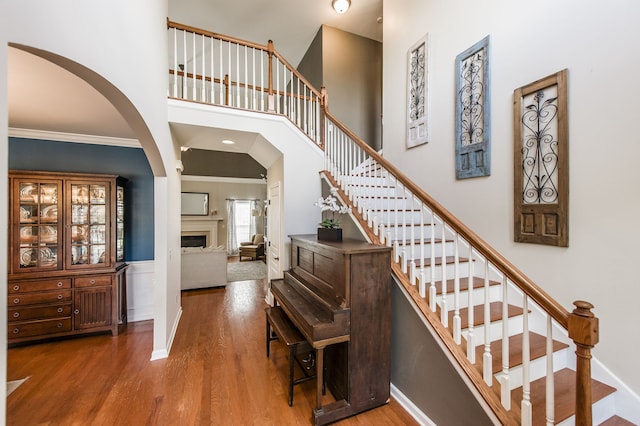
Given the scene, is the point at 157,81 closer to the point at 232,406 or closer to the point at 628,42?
the point at 232,406

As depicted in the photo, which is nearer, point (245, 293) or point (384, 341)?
point (384, 341)

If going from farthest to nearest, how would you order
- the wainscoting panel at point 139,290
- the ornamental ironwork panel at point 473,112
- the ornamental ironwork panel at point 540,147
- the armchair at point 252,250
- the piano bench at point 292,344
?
the armchair at point 252,250
the wainscoting panel at point 139,290
the ornamental ironwork panel at point 473,112
the piano bench at point 292,344
the ornamental ironwork panel at point 540,147

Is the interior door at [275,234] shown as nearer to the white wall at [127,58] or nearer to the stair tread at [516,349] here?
the white wall at [127,58]

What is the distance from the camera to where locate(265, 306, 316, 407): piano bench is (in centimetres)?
211

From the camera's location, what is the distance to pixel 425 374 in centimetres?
190

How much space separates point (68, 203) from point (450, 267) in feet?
14.5

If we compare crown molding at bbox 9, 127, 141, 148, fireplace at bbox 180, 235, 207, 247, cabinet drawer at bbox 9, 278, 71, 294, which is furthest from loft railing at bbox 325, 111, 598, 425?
fireplace at bbox 180, 235, 207, 247

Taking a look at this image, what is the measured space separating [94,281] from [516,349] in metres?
4.45

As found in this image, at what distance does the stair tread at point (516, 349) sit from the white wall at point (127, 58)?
2.40 metres

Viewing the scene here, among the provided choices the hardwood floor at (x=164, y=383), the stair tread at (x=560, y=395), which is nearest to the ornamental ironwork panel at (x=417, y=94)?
the stair tread at (x=560, y=395)

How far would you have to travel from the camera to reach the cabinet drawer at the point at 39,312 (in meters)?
3.00

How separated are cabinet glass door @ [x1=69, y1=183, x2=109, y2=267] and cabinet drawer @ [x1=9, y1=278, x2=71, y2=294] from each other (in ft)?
0.77

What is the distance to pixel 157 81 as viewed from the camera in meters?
2.59

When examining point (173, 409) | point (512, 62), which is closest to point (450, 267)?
point (512, 62)
